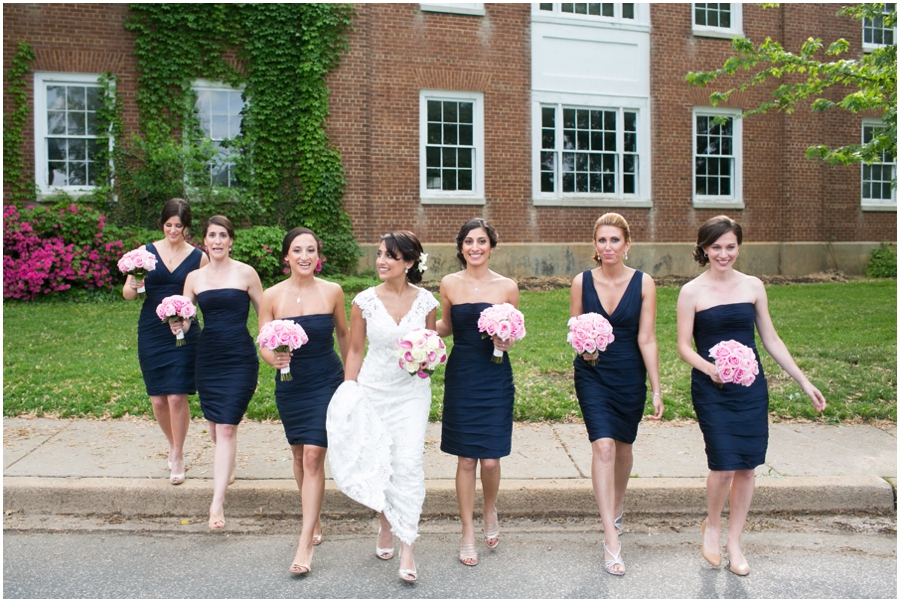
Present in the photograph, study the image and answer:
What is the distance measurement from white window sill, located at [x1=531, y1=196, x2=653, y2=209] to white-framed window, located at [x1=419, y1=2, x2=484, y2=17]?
416 centimetres

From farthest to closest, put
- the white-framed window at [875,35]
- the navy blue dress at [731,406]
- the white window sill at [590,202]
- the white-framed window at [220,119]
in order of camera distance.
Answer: the white-framed window at [875,35], the white window sill at [590,202], the white-framed window at [220,119], the navy blue dress at [731,406]

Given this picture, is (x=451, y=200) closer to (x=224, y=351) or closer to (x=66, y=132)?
(x=66, y=132)

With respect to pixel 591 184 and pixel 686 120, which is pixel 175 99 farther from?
pixel 686 120

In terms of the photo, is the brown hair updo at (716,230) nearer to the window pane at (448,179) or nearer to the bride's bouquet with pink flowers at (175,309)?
the bride's bouquet with pink flowers at (175,309)

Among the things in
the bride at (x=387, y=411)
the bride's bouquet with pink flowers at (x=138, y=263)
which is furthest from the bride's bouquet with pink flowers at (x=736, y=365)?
the bride's bouquet with pink flowers at (x=138, y=263)

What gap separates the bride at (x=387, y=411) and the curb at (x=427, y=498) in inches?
31.5

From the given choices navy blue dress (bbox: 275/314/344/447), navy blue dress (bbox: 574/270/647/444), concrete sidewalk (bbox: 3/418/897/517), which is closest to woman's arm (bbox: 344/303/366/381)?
navy blue dress (bbox: 275/314/344/447)

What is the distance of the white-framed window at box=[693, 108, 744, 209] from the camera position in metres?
17.6

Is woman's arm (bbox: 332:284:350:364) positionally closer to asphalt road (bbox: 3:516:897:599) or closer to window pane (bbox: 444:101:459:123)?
asphalt road (bbox: 3:516:897:599)

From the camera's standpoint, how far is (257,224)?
15.2 metres

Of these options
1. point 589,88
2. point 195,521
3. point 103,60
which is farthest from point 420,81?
point 195,521

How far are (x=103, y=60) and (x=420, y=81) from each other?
6.18 meters

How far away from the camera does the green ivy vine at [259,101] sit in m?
14.5

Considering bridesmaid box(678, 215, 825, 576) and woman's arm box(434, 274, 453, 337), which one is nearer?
bridesmaid box(678, 215, 825, 576)
